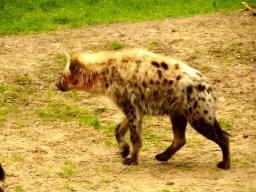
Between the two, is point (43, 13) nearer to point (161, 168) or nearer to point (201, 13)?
point (201, 13)

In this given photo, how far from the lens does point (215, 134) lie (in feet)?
13.0

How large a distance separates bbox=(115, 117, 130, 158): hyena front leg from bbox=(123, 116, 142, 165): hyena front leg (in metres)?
0.18

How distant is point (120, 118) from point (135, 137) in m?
1.16

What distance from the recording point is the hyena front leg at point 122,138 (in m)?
4.39

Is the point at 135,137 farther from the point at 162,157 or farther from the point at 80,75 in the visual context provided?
the point at 80,75

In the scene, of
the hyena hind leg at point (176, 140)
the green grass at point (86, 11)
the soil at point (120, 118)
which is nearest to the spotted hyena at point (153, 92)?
the hyena hind leg at point (176, 140)

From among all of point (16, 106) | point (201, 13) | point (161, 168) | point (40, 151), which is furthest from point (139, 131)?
point (201, 13)

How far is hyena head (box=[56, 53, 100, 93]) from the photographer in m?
4.42

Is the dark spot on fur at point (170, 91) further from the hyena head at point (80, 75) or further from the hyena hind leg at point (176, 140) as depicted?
the hyena head at point (80, 75)

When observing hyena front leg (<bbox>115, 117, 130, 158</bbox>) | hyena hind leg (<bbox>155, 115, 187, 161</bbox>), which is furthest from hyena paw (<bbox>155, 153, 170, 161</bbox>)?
hyena front leg (<bbox>115, 117, 130, 158</bbox>)

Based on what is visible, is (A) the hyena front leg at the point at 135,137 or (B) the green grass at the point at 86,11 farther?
(B) the green grass at the point at 86,11

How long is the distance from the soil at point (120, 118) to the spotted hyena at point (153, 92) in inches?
10.7

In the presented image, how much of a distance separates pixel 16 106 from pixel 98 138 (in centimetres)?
125

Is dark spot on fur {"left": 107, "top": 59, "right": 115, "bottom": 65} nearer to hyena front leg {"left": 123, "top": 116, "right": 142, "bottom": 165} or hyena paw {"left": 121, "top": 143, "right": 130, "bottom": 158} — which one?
hyena front leg {"left": 123, "top": 116, "right": 142, "bottom": 165}
